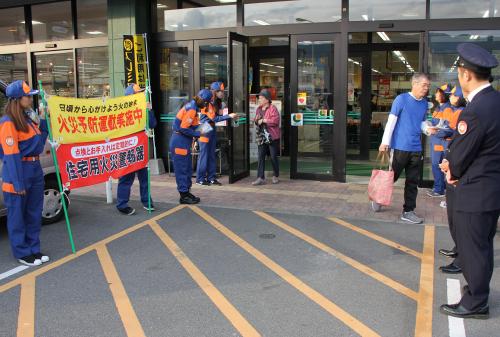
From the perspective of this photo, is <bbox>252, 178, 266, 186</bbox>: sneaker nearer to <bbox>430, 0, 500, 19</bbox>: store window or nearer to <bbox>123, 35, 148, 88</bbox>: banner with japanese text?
<bbox>123, 35, 148, 88</bbox>: banner with japanese text

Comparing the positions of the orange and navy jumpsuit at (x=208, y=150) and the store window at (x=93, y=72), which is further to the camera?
the store window at (x=93, y=72)

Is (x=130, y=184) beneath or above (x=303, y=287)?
above

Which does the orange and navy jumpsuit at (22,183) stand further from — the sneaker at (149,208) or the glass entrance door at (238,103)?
the glass entrance door at (238,103)

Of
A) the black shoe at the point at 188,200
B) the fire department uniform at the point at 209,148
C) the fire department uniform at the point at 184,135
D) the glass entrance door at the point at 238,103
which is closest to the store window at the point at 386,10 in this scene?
the glass entrance door at the point at 238,103

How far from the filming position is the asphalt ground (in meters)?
3.54

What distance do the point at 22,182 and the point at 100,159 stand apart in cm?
137

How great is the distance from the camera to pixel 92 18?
34.9ft

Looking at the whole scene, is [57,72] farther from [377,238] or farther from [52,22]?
[377,238]

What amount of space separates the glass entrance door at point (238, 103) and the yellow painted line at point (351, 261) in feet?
8.99

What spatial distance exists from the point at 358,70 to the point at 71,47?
6.62 metres

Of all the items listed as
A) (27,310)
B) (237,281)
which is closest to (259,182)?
(237,281)

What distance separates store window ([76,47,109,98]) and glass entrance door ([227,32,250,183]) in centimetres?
327

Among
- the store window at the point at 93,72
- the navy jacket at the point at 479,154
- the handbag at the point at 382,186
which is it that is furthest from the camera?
the store window at the point at 93,72

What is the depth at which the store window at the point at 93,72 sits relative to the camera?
10.6 metres
